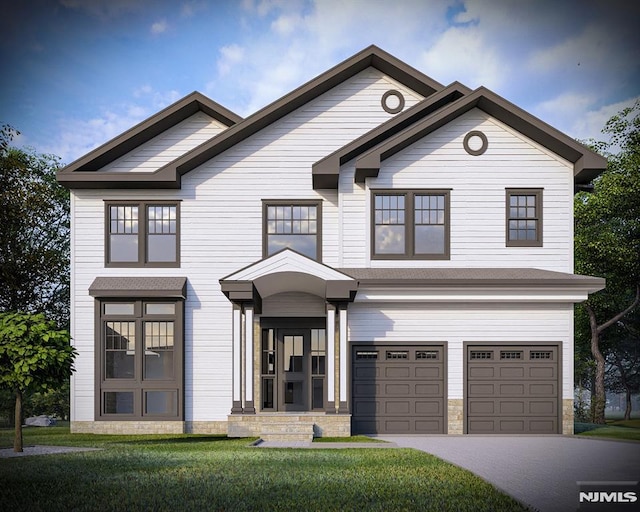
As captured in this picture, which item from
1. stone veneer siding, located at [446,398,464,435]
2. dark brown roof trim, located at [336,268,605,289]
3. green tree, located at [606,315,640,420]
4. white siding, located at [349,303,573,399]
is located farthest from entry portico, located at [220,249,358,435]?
green tree, located at [606,315,640,420]

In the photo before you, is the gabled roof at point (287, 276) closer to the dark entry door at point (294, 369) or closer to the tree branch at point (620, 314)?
the dark entry door at point (294, 369)

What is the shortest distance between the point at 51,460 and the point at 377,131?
1093 centimetres

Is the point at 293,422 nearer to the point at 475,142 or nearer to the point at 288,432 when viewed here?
the point at 288,432

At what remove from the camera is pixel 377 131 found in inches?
709

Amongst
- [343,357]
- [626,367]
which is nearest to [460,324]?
[343,357]

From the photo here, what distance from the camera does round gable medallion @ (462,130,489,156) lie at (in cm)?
1836

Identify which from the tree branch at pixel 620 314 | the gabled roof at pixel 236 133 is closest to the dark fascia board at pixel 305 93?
the gabled roof at pixel 236 133

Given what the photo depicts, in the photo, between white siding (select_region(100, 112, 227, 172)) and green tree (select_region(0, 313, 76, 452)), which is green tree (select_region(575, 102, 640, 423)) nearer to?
white siding (select_region(100, 112, 227, 172))

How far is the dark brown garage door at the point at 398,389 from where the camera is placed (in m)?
17.7

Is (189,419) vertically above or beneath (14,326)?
beneath

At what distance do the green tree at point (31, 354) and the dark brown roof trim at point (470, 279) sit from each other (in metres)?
7.17

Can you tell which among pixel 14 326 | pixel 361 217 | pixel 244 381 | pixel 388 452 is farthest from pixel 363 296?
pixel 14 326

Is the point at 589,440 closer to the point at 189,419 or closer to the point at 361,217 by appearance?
the point at 361,217

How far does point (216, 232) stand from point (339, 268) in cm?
354
